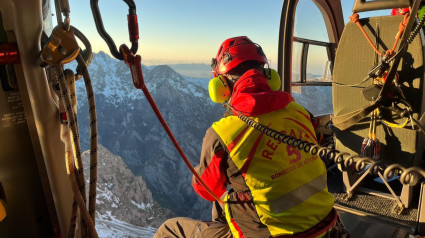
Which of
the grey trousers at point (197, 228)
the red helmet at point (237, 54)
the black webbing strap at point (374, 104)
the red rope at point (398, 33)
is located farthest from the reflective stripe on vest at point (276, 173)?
the red rope at point (398, 33)

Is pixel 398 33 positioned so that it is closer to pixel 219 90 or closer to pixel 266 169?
pixel 219 90

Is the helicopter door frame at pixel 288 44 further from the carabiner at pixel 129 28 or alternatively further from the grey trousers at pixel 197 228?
the carabiner at pixel 129 28

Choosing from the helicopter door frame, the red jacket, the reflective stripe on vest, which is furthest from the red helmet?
the helicopter door frame

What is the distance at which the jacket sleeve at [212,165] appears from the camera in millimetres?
1346

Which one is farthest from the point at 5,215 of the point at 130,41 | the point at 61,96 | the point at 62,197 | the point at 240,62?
the point at 240,62

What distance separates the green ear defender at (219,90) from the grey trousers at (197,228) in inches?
24.3

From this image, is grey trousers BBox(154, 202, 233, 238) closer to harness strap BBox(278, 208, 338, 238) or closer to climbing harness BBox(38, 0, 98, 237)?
harness strap BBox(278, 208, 338, 238)

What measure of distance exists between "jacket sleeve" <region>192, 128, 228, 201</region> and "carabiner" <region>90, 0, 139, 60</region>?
1.96 ft

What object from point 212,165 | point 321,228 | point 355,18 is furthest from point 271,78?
point 355,18

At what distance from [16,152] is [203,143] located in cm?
75

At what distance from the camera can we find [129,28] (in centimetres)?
84

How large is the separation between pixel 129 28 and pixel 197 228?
1235 millimetres

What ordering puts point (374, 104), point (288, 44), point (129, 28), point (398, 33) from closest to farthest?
point (129, 28) < point (398, 33) < point (374, 104) < point (288, 44)

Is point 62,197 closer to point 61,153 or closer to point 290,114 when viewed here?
point 61,153
